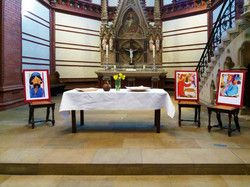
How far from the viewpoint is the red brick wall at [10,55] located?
7.85 m

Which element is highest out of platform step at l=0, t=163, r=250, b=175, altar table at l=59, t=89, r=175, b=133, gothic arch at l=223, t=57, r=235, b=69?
gothic arch at l=223, t=57, r=235, b=69

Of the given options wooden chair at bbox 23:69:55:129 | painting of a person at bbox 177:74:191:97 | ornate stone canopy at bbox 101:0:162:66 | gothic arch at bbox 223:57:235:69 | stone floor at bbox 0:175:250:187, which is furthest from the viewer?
ornate stone canopy at bbox 101:0:162:66

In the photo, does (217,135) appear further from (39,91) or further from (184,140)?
(39,91)

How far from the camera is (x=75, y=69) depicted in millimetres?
13164

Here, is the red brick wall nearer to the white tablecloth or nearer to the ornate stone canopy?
the white tablecloth

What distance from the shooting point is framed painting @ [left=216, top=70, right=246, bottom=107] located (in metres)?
4.89

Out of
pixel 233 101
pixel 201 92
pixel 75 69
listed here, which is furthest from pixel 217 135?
pixel 75 69

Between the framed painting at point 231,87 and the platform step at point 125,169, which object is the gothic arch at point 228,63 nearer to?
the framed painting at point 231,87

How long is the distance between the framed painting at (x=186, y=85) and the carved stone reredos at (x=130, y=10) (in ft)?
23.9

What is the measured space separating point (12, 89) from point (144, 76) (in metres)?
5.44

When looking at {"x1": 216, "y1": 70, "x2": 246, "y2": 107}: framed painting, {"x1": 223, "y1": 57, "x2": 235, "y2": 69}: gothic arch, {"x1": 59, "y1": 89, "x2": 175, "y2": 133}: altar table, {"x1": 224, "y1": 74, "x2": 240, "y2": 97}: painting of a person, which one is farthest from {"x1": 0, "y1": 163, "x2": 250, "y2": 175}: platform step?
{"x1": 223, "y1": 57, "x2": 235, "y2": 69}: gothic arch

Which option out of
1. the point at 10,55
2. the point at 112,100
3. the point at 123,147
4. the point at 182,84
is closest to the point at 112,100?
the point at 112,100

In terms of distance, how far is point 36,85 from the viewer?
5688 mm

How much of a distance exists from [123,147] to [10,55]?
583 centimetres
